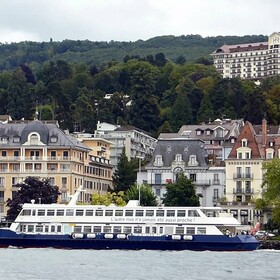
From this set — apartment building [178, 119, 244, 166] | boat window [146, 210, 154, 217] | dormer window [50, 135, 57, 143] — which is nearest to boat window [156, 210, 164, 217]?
boat window [146, 210, 154, 217]

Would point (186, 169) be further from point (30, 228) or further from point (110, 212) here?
point (30, 228)

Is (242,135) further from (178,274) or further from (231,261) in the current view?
(178,274)

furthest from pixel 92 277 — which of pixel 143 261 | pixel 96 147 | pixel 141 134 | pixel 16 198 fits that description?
pixel 141 134

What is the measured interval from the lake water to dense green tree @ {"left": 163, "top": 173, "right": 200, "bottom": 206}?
111 feet

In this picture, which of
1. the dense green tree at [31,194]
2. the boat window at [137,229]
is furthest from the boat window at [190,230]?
the dense green tree at [31,194]

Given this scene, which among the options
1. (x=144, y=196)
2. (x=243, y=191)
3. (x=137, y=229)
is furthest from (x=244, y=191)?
(x=137, y=229)

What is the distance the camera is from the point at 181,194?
144000 mm

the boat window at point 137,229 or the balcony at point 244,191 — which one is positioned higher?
the balcony at point 244,191

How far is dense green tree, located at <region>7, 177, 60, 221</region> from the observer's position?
14788 centimetres

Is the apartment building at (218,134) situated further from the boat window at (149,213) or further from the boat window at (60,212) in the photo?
the boat window at (60,212)

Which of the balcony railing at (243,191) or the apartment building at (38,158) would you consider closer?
the balcony railing at (243,191)

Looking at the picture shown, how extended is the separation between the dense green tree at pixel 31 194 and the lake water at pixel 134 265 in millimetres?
37823

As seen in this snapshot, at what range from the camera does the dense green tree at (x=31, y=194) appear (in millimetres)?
147875

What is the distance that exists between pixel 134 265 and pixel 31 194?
6236 centimetres
